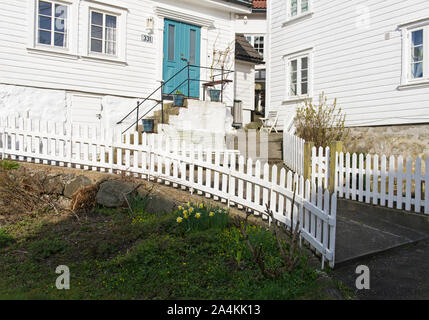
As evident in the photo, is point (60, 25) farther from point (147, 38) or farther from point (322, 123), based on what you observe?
point (322, 123)

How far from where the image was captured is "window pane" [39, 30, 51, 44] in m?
9.81

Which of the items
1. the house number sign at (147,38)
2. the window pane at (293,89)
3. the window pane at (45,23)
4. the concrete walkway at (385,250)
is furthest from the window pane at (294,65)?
the window pane at (45,23)

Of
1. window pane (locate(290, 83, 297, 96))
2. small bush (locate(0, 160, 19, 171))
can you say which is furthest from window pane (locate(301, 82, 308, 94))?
small bush (locate(0, 160, 19, 171))

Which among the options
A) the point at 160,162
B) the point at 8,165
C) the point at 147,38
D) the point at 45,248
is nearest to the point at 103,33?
the point at 147,38

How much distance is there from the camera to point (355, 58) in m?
11.5

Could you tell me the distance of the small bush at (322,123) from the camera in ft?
36.7

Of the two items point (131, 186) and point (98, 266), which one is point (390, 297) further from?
point (131, 186)

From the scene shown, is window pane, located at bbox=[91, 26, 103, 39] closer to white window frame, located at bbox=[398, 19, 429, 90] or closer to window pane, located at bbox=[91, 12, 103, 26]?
window pane, located at bbox=[91, 12, 103, 26]

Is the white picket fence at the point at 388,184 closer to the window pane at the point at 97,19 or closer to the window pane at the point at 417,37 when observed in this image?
the window pane at the point at 417,37

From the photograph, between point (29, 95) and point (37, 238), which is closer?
point (37, 238)

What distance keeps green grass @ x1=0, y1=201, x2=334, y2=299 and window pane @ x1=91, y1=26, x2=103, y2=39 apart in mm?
6753

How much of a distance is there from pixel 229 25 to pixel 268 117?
3.68 metres

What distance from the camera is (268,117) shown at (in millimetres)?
14359
